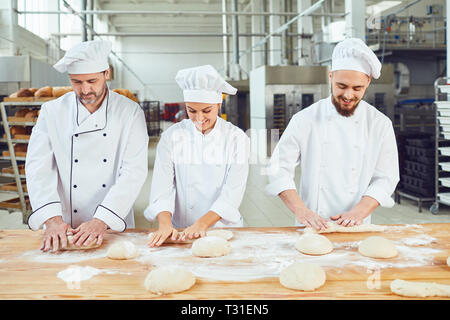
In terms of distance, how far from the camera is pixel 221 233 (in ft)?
4.62

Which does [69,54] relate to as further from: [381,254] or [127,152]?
[381,254]

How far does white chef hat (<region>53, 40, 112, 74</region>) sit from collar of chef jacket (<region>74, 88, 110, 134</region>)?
17cm

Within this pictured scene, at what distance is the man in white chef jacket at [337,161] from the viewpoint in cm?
159

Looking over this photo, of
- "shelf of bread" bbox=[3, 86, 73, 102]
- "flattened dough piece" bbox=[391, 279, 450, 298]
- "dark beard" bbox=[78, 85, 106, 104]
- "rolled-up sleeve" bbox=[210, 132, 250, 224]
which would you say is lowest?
"flattened dough piece" bbox=[391, 279, 450, 298]

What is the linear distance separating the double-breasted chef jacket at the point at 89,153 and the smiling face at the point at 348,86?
731 mm

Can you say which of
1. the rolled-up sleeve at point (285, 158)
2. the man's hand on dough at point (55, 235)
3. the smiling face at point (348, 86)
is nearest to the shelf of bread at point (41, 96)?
the man's hand on dough at point (55, 235)

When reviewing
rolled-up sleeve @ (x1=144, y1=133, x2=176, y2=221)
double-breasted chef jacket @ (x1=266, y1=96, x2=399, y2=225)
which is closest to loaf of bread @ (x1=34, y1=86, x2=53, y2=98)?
rolled-up sleeve @ (x1=144, y1=133, x2=176, y2=221)

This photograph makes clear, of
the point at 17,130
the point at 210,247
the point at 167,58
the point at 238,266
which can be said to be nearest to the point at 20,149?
the point at 17,130

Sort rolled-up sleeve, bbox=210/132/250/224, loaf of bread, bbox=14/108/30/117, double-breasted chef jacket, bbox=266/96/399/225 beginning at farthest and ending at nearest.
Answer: loaf of bread, bbox=14/108/30/117
double-breasted chef jacket, bbox=266/96/399/225
rolled-up sleeve, bbox=210/132/250/224

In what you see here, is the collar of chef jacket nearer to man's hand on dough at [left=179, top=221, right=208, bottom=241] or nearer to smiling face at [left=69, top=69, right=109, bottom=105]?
smiling face at [left=69, top=69, right=109, bottom=105]

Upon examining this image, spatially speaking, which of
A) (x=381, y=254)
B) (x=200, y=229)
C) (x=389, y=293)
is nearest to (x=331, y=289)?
(x=389, y=293)

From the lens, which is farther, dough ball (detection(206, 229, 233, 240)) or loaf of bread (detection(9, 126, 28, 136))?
loaf of bread (detection(9, 126, 28, 136))

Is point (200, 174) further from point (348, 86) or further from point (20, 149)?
point (20, 149)

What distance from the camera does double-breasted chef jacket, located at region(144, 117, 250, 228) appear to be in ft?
5.09
